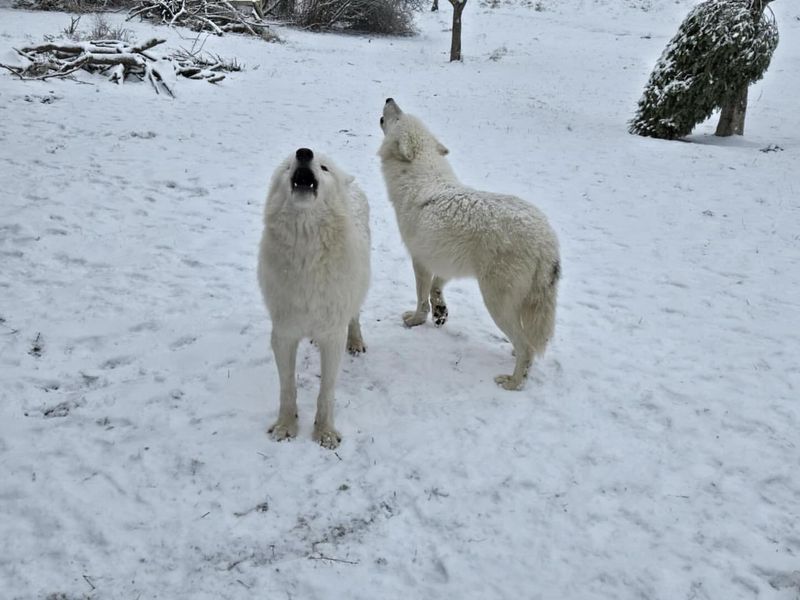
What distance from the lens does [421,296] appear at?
189 inches

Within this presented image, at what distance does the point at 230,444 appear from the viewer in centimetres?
326

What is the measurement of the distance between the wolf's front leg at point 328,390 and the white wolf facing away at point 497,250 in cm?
127

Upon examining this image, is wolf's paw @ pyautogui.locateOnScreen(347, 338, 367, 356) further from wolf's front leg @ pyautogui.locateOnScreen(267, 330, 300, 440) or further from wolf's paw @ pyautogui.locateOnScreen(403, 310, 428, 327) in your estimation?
wolf's front leg @ pyautogui.locateOnScreen(267, 330, 300, 440)

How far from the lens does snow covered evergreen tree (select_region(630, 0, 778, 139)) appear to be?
10.4m

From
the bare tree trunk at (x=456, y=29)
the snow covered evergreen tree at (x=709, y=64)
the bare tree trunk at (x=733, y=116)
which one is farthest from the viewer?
the bare tree trunk at (x=456, y=29)

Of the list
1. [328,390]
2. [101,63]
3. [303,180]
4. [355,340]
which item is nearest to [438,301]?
[355,340]

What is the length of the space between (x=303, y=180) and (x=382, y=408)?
174 centimetres

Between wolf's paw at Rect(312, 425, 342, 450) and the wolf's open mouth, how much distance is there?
5.07 ft

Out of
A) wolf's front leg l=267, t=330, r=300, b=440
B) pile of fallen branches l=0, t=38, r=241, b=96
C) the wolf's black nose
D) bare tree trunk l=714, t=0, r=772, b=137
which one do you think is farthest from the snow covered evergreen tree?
wolf's front leg l=267, t=330, r=300, b=440

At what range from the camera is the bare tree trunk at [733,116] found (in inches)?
442

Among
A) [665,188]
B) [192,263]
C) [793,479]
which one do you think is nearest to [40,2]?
[192,263]

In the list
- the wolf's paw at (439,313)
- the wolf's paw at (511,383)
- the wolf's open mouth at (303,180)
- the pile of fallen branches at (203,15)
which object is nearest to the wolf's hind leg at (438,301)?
the wolf's paw at (439,313)

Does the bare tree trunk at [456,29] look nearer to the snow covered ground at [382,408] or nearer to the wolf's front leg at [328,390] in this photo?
the snow covered ground at [382,408]

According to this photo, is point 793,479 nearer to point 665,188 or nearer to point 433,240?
point 433,240
